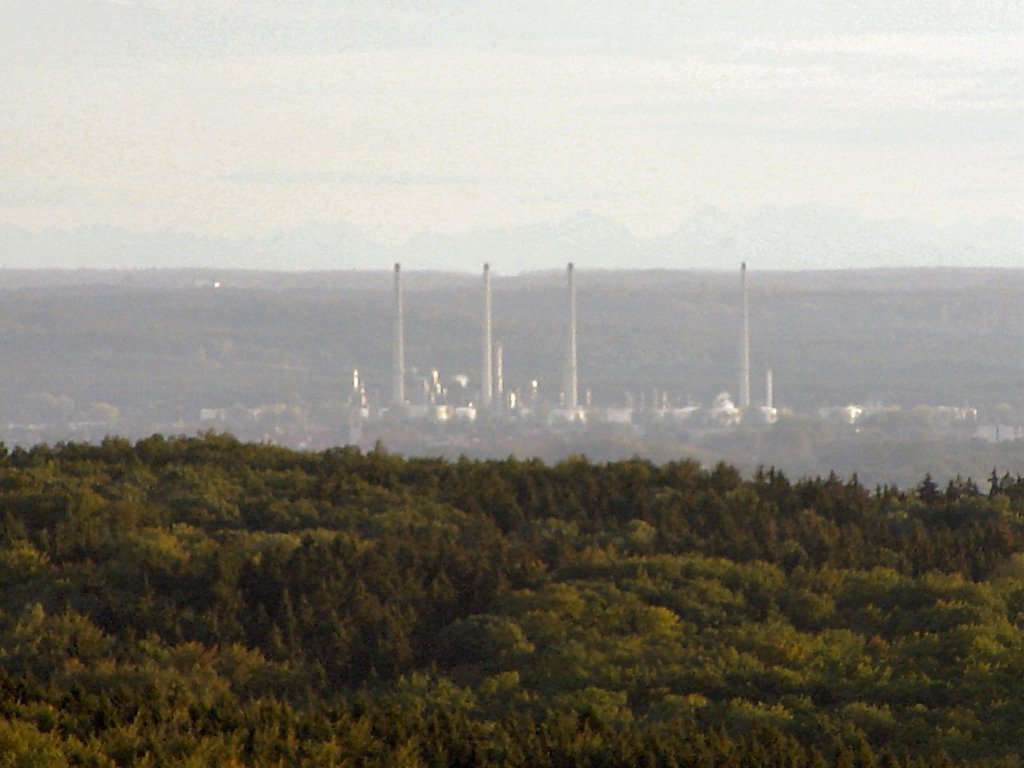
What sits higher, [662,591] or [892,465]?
[662,591]

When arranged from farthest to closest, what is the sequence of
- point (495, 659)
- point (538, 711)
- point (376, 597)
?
1. point (376, 597)
2. point (495, 659)
3. point (538, 711)

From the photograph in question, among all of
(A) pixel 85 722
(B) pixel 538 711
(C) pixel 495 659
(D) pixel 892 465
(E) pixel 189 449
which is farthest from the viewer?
(D) pixel 892 465

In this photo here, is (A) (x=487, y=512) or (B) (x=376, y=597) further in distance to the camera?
(A) (x=487, y=512)

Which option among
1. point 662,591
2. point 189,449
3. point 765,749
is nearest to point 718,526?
point 662,591

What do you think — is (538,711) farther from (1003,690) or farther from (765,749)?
(1003,690)

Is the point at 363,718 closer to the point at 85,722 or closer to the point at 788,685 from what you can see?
the point at 85,722

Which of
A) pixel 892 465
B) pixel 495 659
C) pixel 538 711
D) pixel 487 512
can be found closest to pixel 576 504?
pixel 487 512
